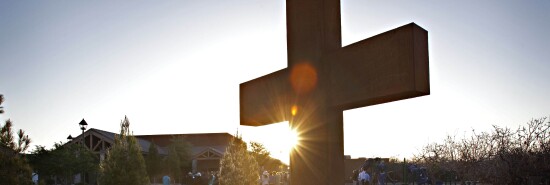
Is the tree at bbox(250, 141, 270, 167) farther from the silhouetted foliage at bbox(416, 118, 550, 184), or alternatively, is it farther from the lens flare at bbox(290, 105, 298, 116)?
the lens flare at bbox(290, 105, 298, 116)

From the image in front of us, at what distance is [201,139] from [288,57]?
80.3 m

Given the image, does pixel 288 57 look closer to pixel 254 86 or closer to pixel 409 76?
pixel 254 86

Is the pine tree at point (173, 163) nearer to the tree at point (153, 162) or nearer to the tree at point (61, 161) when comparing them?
the tree at point (153, 162)

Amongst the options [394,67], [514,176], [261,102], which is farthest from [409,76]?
[514,176]

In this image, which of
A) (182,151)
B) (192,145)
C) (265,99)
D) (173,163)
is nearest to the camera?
(265,99)

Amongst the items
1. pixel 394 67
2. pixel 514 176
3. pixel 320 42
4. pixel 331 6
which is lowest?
pixel 514 176

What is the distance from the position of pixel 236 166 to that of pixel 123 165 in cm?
489

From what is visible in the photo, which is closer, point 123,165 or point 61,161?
point 123,165

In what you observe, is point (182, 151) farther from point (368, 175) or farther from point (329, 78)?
point (329, 78)

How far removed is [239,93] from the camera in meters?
5.45

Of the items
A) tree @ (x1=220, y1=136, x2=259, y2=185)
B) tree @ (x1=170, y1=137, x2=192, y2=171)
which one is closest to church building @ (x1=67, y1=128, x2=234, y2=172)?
tree @ (x1=170, y1=137, x2=192, y2=171)

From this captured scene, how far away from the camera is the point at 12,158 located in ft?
45.2

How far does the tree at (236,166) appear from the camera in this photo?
16.8 m

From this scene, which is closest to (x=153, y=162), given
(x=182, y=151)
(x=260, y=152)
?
(x=182, y=151)
